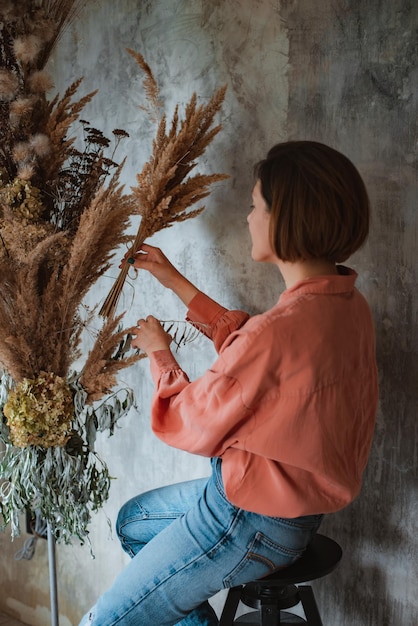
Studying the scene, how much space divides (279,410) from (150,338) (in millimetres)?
472

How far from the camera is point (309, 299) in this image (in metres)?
1.46

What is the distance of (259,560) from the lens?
1.55 m

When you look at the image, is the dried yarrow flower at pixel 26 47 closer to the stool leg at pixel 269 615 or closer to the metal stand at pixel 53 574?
the metal stand at pixel 53 574

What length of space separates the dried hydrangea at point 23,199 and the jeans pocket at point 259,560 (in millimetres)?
980

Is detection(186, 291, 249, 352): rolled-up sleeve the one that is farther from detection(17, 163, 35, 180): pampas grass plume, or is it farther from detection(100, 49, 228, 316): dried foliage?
detection(17, 163, 35, 180): pampas grass plume

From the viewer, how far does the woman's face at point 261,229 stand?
1537 mm

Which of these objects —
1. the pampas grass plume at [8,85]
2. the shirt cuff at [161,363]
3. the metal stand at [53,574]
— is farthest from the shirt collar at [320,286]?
the metal stand at [53,574]

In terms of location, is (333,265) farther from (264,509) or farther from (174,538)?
(174,538)

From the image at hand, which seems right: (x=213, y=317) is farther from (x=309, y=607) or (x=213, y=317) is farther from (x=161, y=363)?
(x=309, y=607)

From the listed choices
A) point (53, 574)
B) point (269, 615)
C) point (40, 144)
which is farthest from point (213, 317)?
point (53, 574)

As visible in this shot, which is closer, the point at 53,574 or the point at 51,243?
the point at 51,243

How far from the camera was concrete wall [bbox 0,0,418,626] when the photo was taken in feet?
5.97

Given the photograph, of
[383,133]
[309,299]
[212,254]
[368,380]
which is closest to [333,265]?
[309,299]

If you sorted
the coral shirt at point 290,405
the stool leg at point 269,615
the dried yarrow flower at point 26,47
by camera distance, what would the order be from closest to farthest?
the coral shirt at point 290,405 < the stool leg at point 269,615 < the dried yarrow flower at point 26,47
